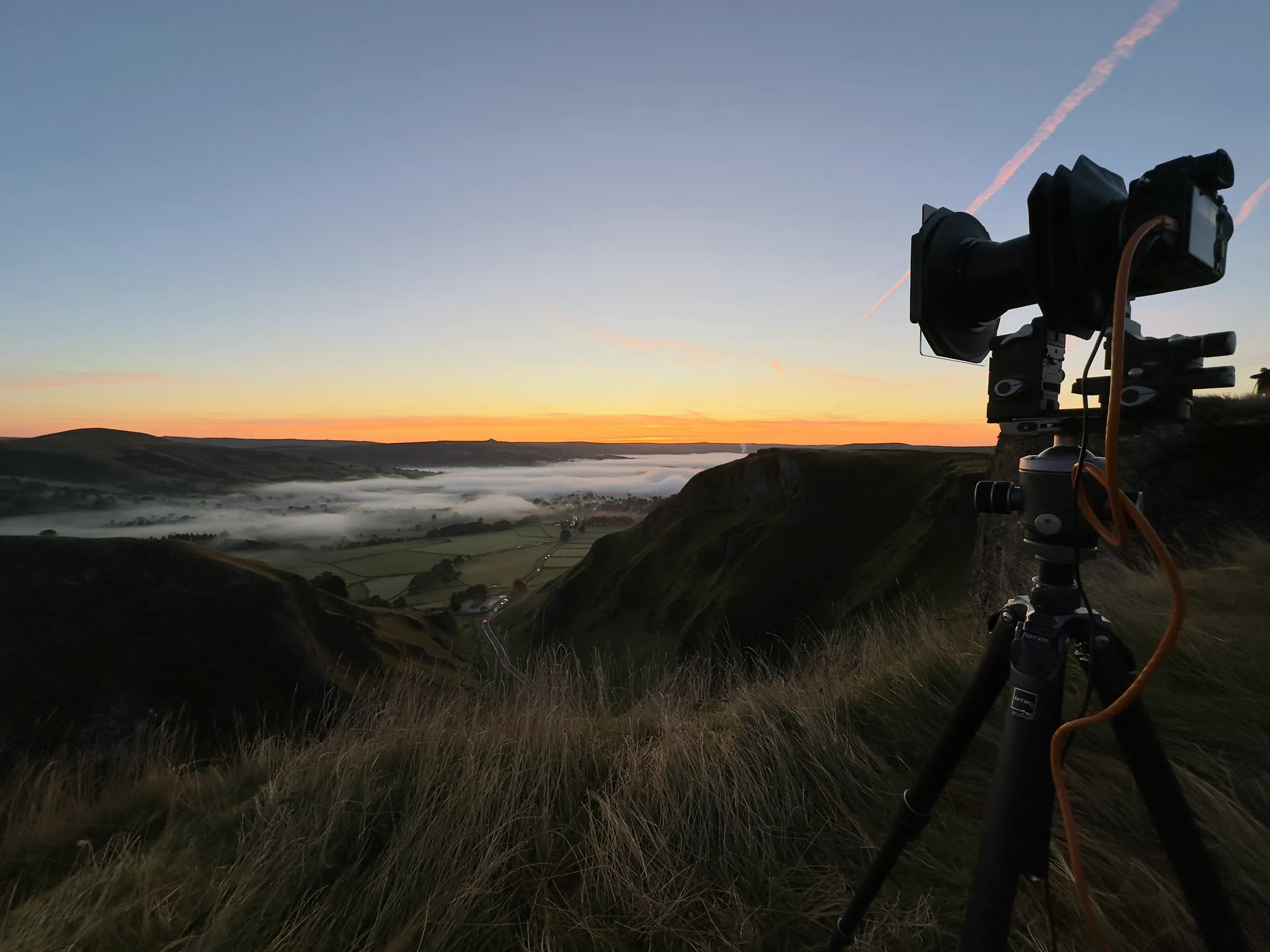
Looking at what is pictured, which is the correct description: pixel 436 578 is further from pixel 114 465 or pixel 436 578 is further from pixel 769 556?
pixel 114 465

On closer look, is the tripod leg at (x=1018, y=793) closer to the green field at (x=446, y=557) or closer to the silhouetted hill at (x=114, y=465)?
the green field at (x=446, y=557)

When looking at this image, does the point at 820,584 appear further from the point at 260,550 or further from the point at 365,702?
the point at 260,550

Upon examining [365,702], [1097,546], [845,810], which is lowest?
[365,702]

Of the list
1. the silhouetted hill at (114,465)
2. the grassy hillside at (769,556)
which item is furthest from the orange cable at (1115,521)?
the silhouetted hill at (114,465)

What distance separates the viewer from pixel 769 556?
53.2 m

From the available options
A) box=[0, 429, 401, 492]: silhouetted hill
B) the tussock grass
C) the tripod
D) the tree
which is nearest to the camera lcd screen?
the tripod

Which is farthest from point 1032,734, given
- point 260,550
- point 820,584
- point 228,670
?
point 260,550

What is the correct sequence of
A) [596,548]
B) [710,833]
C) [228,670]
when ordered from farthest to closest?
[596,548] < [228,670] < [710,833]

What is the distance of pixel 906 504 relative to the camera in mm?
49062

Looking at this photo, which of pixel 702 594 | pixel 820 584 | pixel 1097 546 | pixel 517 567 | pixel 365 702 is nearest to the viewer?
pixel 1097 546

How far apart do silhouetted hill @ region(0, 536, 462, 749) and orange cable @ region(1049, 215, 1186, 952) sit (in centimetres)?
3062

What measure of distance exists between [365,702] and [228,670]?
128ft

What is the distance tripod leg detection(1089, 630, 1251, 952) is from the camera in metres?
1.23

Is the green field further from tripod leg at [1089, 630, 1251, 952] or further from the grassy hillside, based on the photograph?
tripod leg at [1089, 630, 1251, 952]
